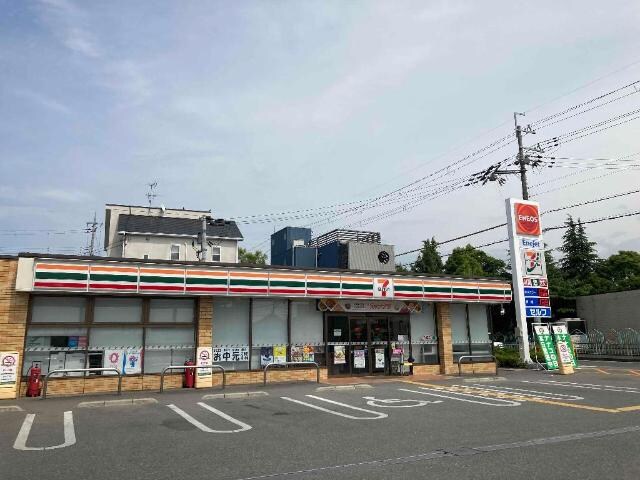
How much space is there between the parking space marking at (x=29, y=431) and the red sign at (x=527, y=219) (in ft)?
66.8

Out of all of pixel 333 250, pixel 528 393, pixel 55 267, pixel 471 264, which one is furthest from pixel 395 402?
pixel 471 264

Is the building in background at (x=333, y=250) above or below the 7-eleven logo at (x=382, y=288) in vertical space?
above

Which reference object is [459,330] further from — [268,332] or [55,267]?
[55,267]

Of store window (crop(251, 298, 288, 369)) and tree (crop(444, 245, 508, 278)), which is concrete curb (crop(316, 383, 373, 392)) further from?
tree (crop(444, 245, 508, 278))

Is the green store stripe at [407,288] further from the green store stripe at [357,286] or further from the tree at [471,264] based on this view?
the tree at [471,264]

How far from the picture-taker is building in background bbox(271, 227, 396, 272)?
33781mm

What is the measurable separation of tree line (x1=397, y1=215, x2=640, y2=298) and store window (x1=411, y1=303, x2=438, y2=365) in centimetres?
2575

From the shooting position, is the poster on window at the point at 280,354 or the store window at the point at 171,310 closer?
the store window at the point at 171,310

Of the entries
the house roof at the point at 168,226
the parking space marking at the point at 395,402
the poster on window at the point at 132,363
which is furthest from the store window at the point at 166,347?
the house roof at the point at 168,226

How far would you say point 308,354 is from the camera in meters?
18.8

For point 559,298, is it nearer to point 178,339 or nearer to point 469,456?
point 178,339

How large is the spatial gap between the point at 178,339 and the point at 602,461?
13248 millimetres

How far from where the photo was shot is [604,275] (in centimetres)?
5947

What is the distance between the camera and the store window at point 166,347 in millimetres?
16484
